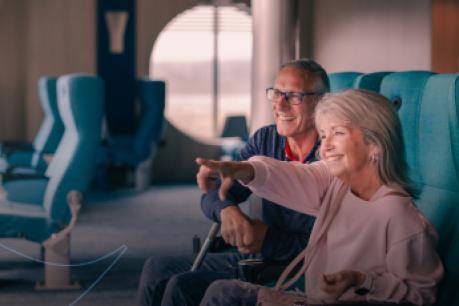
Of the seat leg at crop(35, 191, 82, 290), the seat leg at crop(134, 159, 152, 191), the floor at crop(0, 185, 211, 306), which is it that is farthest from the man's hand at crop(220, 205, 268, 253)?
the seat leg at crop(134, 159, 152, 191)

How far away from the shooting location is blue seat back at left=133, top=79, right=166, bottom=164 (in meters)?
9.41

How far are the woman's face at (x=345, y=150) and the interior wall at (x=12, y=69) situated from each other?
8.76 meters

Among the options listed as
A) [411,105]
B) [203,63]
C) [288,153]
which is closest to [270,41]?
[288,153]

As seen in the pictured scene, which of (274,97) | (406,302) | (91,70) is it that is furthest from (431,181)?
(91,70)

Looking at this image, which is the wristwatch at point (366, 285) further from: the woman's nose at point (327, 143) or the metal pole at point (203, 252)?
the metal pole at point (203, 252)

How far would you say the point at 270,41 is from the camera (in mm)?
4695

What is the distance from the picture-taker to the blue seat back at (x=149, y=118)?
941cm

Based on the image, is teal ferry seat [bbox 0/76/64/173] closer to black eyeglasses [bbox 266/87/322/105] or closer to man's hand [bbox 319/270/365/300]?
black eyeglasses [bbox 266/87/322/105]

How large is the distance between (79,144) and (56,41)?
6.06 meters

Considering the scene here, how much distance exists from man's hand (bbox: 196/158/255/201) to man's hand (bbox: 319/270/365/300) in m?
0.33

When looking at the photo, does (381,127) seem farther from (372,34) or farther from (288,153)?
(372,34)

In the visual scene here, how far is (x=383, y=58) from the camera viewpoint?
292 inches

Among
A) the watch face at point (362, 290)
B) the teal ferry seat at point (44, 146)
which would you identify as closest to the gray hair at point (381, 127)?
the watch face at point (362, 290)

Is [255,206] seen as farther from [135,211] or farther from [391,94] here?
[135,211]
